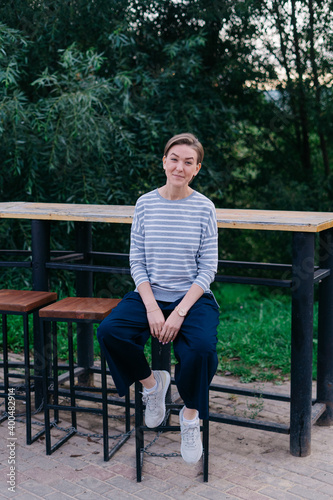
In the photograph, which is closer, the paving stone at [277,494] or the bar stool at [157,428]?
the paving stone at [277,494]

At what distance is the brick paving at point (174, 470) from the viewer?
2.92 meters

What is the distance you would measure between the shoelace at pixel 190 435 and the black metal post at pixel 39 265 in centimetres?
130

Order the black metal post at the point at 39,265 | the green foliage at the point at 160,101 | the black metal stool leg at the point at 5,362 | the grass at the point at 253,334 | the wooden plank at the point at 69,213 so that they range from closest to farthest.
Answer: the wooden plank at the point at 69,213, the black metal stool leg at the point at 5,362, the black metal post at the point at 39,265, the grass at the point at 253,334, the green foliage at the point at 160,101

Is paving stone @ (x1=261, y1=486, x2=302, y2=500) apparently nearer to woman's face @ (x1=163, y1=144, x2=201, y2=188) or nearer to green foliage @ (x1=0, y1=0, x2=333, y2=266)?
woman's face @ (x1=163, y1=144, x2=201, y2=188)

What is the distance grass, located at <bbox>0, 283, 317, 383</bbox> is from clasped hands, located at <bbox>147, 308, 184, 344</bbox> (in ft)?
6.12

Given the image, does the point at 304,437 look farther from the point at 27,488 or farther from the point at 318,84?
the point at 318,84

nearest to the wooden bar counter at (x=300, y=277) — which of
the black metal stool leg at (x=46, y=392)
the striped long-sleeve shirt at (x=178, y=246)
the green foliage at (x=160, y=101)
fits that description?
the striped long-sleeve shirt at (x=178, y=246)

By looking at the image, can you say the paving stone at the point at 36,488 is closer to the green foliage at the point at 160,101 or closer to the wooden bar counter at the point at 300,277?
the wooden bar counter at the point at 300,277

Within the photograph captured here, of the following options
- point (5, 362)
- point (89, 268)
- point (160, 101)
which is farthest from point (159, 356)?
point (160, 101)

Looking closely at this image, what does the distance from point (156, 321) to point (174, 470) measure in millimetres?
844

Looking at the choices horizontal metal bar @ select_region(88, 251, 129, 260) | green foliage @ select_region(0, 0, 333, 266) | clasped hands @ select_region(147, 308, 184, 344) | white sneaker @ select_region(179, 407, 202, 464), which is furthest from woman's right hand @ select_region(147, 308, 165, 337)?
green foliage @ select_region(0, 0, 333, 266)

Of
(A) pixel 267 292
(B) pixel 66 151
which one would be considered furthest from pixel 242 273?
(B) pixel 66 151

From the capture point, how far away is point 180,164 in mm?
3137

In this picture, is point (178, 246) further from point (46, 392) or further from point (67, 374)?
point (67, 374)
